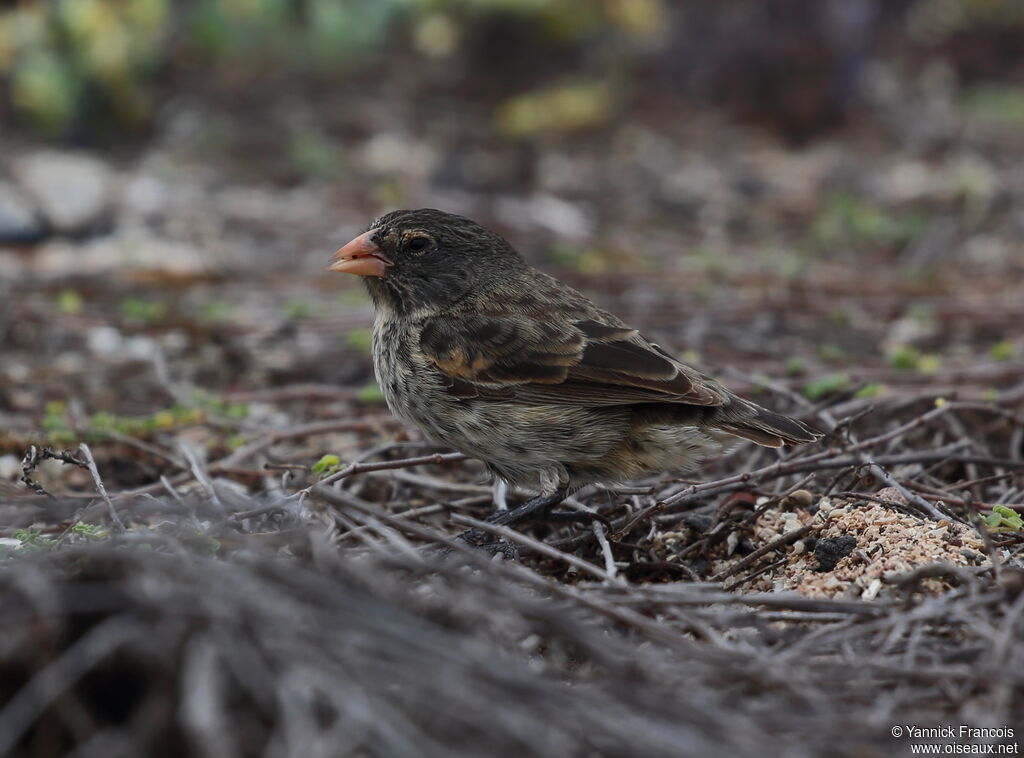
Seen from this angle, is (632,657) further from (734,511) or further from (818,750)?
(734,511)

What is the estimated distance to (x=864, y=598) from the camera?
126 inches

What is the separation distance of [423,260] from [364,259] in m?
0.22

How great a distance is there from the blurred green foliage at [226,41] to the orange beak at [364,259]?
4972mm

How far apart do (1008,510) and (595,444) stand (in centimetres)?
126

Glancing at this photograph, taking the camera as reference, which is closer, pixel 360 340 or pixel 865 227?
pixel 360 340

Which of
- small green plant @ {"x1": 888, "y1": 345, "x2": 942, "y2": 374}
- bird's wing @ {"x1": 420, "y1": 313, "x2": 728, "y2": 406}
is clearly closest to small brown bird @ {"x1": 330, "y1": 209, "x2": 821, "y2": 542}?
bird's wing @ {"x1": 420, "y1": 313, "x2": 728, "y2": 406}

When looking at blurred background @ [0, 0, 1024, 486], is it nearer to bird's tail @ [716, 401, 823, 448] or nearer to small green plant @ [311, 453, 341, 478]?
small green plant @ [311, 453, 341, 478]

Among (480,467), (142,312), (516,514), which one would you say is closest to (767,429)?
(516,514)

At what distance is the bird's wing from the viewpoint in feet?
12.6

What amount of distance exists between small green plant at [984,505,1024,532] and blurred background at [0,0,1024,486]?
1200mm

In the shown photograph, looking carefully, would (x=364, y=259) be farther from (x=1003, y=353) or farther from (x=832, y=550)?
(x=1003, y=353)

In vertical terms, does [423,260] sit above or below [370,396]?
above

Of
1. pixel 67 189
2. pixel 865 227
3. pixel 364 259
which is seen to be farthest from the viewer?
pixel 865 227

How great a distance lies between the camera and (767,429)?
12.4 feet
